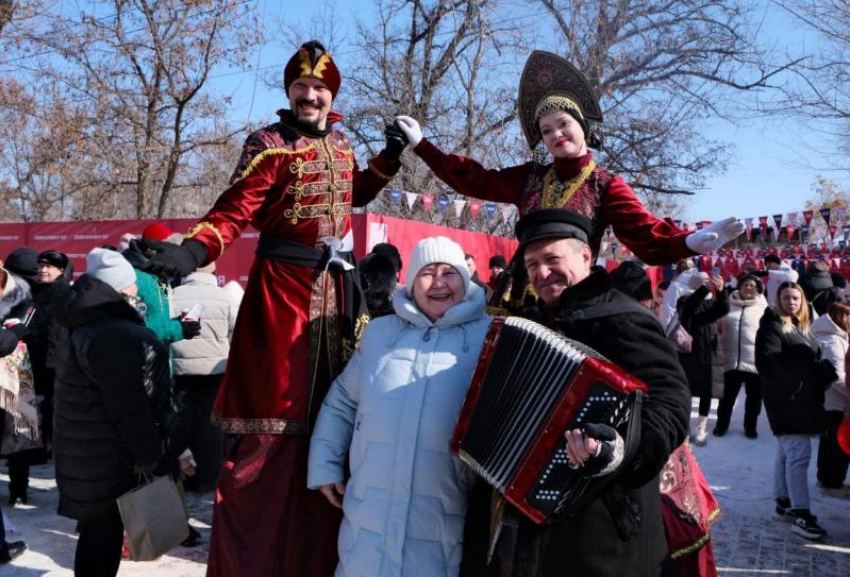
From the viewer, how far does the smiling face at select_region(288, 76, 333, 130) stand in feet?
10.2

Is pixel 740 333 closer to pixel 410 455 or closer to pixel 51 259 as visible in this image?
pixel 410 455

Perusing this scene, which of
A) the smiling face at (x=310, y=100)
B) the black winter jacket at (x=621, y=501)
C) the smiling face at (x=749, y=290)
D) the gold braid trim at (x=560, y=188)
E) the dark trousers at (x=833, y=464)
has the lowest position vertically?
the dark trousers at (x=833, y=464)

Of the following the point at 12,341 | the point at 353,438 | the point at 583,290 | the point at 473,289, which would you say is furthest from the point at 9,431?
the point at 583,290

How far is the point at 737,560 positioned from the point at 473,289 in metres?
3.25

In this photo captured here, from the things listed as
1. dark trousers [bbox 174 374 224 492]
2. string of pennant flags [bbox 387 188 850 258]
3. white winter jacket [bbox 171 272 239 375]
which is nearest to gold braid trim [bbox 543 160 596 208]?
white winter jacket [bbox 171 272 239 375]

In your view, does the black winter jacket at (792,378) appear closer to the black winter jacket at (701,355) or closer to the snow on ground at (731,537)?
the snow on ground at (731,537)

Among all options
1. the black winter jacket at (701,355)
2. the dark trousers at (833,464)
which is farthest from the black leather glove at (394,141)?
the black winter jacket at (701,355)

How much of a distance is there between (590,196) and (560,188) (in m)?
0.13

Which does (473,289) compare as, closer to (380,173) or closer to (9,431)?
(380,173)

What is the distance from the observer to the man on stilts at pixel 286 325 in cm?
286

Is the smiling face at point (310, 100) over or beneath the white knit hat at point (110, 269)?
over

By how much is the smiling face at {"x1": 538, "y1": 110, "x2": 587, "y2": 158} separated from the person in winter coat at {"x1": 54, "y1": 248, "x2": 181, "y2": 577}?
2101mm

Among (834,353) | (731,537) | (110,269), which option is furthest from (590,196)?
(834,353)

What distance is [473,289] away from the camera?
2.71 metres
